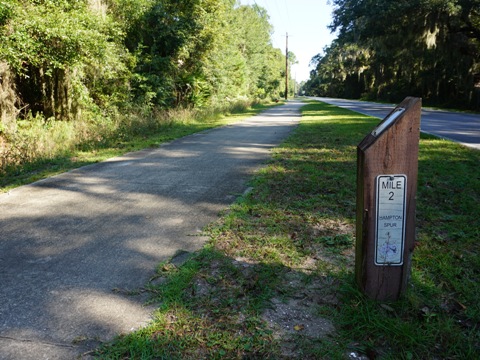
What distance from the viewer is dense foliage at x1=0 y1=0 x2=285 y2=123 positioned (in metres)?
9.63

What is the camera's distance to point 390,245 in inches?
95.7

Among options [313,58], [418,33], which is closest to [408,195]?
[418,33]

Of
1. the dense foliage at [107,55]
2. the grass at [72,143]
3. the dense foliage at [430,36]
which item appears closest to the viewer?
the grass at [72,143]

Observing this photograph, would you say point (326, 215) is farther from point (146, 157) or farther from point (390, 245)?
point (146, 157)

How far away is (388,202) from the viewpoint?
238 centimetres

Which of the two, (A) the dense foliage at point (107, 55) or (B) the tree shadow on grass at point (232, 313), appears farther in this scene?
(A) the dense foliage at point (107, 55)

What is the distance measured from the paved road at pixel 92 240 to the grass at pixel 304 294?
0.26 m

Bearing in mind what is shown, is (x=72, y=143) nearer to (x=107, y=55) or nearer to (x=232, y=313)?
(x=107, y=55)

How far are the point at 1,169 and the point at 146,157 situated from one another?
2.72 metres

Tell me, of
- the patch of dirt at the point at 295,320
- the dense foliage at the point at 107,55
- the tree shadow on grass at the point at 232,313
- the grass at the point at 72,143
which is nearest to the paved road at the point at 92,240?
the tree shadow on grass at the point at 232,313

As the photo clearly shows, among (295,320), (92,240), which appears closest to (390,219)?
(295,320)

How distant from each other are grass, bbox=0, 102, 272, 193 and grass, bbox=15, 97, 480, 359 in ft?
13.6

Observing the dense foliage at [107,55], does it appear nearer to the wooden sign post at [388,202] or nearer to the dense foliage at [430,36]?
the wooden sign post at [388,202]

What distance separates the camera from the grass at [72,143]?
6.70m
